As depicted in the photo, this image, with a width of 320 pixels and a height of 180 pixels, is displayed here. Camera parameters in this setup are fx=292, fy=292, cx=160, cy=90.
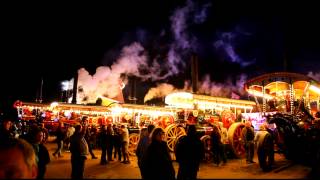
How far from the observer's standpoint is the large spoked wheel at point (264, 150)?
33.3ft

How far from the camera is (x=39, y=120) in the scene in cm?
2105

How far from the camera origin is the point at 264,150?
33.4 feet

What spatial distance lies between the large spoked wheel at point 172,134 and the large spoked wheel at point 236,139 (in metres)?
2.20

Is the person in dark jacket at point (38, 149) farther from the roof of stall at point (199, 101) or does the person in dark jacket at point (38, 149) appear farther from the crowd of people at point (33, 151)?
the roof of stall at point (199, 101)

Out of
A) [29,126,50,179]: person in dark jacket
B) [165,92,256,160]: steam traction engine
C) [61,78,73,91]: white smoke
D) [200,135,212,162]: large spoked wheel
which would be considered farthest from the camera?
[61,78,73,91]: white smoke

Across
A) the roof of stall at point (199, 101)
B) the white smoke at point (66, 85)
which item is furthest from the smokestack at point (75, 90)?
the roof of stall at point (199, 101)

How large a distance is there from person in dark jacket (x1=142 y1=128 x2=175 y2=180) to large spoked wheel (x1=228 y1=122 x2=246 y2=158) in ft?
28.2

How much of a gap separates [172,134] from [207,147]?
5.98 ft

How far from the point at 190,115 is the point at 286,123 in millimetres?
4252

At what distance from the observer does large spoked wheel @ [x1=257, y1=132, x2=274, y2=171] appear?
10.2m

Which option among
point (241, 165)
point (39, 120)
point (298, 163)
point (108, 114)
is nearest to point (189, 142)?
point (241, 165)

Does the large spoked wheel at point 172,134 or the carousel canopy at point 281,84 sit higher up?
the carousel canopy at point 281,84

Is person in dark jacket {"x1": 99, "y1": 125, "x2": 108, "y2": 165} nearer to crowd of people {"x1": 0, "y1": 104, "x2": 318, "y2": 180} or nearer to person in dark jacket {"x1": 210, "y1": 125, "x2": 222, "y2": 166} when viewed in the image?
crowd of people {"x1": 0, "y1": 104, "x2": 318, "y2": 180}

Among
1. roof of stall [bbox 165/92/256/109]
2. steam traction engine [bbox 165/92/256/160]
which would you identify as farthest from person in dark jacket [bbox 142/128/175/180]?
roof of stall [bbox 165/92/256/109]
